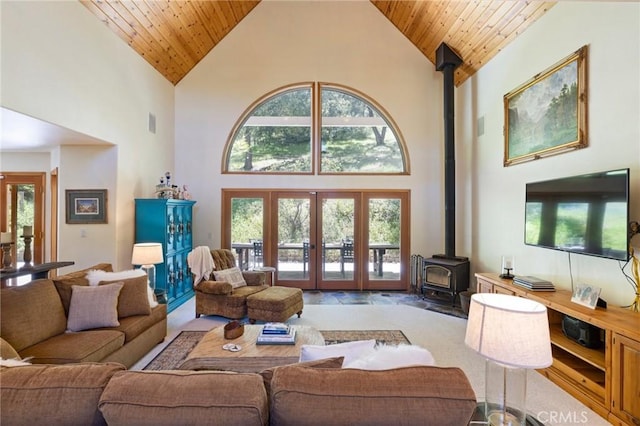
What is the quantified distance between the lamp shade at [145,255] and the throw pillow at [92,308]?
1.01m

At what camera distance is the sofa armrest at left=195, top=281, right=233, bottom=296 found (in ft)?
13.8

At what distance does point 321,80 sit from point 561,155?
4.38 meters

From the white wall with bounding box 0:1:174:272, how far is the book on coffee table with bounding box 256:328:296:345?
301 cm

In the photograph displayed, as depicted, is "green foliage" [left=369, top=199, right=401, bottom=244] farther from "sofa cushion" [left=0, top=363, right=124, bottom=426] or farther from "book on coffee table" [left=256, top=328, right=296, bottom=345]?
"sofa cushion" [left=0, top=363, right=124, bottom=426]

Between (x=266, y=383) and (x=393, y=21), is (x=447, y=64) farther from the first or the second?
(x=266, y=383)

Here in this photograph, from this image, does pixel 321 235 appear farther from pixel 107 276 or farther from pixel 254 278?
pixel 107 276

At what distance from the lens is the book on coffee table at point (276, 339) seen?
271 cm

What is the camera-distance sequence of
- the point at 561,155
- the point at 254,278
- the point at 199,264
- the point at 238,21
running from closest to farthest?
1. the point at 561,155
2. the point at 199,264
3. the point at 254,278
4. the point at 238,21

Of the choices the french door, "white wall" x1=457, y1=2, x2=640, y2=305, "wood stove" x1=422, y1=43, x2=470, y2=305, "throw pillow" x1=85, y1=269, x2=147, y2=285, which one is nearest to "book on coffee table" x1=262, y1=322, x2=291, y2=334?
"throw pillow" x1=85, y1=269, x2=147, y2=285

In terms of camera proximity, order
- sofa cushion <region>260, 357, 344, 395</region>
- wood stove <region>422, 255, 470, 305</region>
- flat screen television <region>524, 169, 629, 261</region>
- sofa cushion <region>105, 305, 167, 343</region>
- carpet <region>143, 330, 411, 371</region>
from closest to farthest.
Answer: sofa cushion <region>260, 357, 344, 395</region> → flat screen television <region>524, 169, 629, 261</region> → sofa cushion <region>105, 305, 167, 343</region> → carpet <region>143, 330, 411, 371</region> → wood stove <region>422, 255, 470, 305</region>

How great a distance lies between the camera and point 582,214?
3023 mm

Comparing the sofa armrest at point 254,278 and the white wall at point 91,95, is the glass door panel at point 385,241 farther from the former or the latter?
the white wall at point 91,95

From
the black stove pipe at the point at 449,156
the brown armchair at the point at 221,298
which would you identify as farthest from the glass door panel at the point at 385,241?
the brown armchair at the point at 221,298

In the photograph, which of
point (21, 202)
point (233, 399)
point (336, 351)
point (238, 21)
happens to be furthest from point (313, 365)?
point (21, 202)
